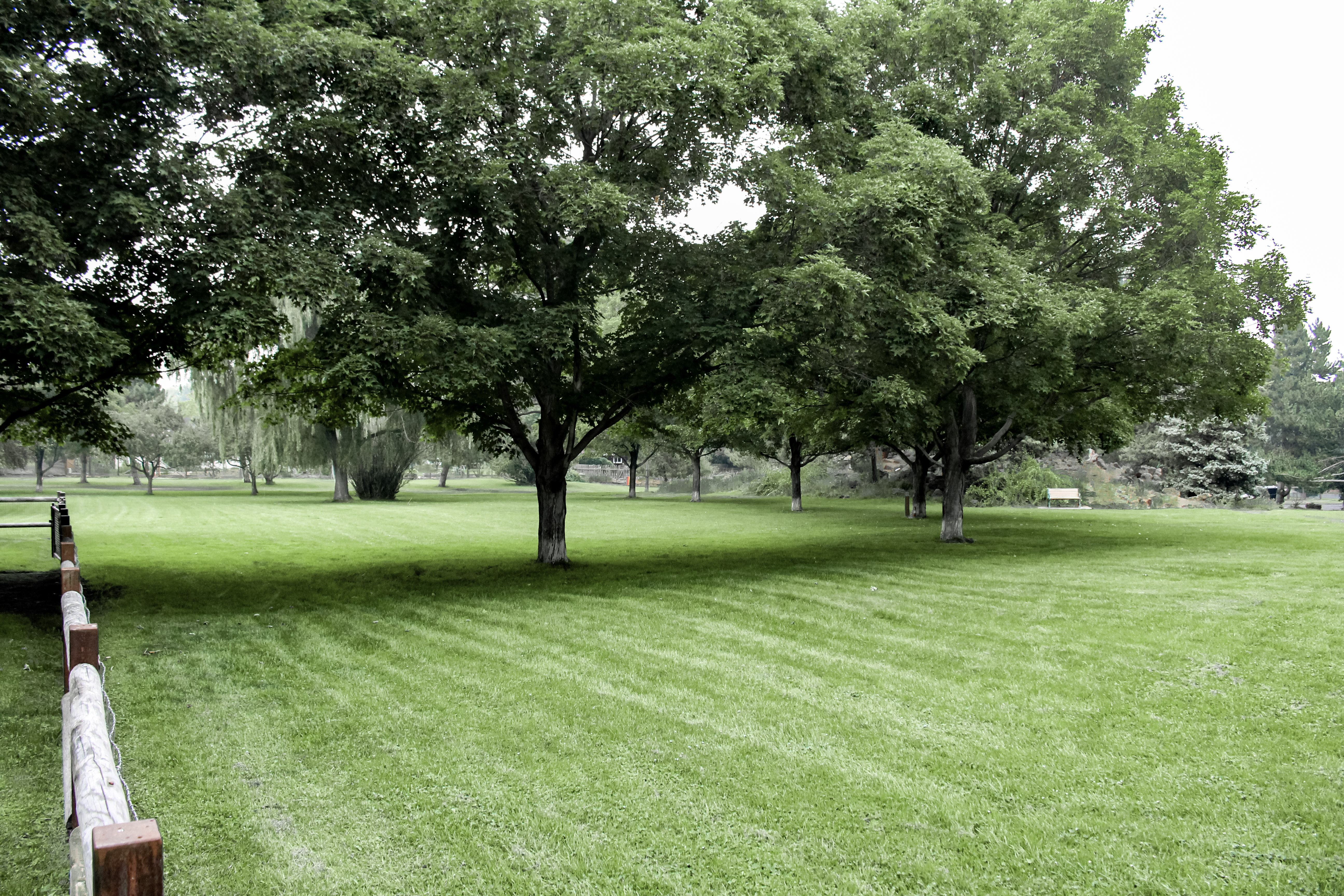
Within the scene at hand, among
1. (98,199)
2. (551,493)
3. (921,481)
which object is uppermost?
(98,199)

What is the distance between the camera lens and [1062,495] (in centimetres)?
3428

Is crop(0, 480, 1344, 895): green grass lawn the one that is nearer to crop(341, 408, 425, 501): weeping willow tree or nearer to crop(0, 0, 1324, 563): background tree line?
crop(0, 0, 1324, 563): background tree line

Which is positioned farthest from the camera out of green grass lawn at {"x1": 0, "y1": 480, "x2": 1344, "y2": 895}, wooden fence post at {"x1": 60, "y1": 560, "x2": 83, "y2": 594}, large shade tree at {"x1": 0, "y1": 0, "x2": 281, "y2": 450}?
large shade tree at {"x1": 0, "y1": 0, "x2": 281, "y2": 450}

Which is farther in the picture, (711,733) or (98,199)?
(98,199)

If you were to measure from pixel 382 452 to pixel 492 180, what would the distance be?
30.6 meters

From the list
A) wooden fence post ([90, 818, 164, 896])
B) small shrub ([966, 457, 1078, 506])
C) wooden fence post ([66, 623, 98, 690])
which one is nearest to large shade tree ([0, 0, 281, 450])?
wooden fence post ([66, 623, 98, 690])

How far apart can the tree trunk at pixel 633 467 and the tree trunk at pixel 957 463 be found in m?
25.5

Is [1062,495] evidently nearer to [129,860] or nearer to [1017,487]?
[1017,487]

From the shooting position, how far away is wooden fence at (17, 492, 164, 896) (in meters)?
1.81

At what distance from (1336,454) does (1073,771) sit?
2647 inches

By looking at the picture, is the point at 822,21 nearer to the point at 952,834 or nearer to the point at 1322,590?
the point at 1322,590

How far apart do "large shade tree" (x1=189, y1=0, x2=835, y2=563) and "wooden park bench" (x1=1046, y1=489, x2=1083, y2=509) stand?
25818mm

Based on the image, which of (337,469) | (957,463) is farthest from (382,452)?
(957,463)

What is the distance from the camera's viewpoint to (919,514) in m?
29.2
